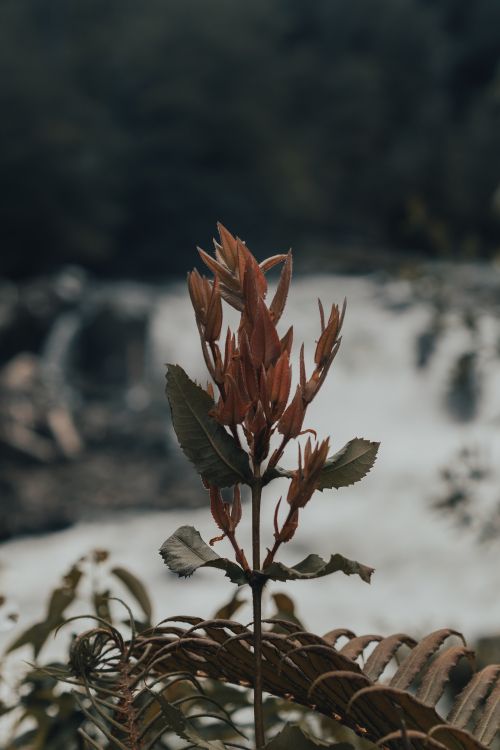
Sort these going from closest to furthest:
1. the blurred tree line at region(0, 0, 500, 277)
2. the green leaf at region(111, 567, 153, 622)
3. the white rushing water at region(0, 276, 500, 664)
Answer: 1. the green leaf at region(111, 567, 153, 622)
2. the white rushing water at region(0, 276, 500, 664)
3. the blurred tree line at region(0, 0, 500, 277)

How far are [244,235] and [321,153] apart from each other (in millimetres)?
2097

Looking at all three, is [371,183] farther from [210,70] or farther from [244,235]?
[210,70]

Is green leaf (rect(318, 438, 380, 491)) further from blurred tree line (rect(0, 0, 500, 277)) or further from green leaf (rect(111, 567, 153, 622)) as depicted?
blurred tree line (rect(0, 0, 500, 277))

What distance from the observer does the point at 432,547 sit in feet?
20.3

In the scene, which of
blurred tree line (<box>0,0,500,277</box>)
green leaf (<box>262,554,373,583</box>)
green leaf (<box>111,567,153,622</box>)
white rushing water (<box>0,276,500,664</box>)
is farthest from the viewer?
blurred tree line (<box>0,0,500,277</box>)

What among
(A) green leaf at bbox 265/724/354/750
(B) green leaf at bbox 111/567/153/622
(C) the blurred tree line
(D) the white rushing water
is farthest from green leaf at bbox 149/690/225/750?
(C) the blurred tree line

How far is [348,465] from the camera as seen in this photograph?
54cm

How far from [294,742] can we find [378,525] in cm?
624

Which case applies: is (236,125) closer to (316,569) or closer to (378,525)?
(378,525)

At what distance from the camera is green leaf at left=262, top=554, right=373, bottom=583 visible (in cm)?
49

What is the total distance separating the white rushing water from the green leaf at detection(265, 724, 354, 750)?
2.65 meters

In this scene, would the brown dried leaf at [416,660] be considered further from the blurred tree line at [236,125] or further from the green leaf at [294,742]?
the blurred tree line at [236,125]

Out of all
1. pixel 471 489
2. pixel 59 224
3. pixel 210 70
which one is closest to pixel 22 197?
pixel 59 224

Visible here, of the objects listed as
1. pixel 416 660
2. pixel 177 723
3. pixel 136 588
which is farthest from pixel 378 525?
pixel 177 723
